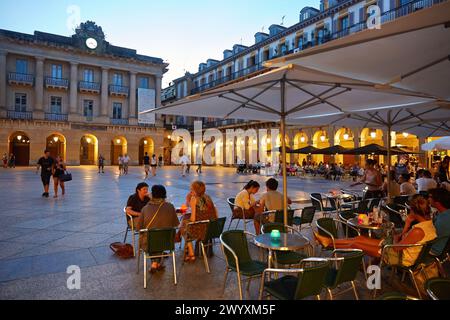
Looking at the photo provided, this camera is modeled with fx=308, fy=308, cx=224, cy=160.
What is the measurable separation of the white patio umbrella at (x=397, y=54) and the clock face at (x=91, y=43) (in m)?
39.7

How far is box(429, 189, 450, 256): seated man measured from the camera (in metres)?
3.71

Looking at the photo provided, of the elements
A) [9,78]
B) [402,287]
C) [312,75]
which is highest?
[9,78]

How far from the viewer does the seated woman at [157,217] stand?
422 cm

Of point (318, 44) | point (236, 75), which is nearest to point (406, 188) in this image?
point (318, 44)

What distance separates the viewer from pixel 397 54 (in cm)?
338

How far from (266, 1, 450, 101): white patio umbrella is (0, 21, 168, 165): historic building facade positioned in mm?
34870

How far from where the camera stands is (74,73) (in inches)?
1433

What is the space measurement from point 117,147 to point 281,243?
3954 cm

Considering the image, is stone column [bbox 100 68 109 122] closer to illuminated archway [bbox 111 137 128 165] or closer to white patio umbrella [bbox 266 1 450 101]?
illuminated archway [bbox 111 137 128 165]

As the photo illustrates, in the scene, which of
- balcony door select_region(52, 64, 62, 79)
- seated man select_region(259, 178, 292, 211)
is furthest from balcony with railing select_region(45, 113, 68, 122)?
seated man select_region(259, 178, 292, 211)

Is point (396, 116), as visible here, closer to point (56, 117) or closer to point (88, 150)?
point (56, 117)

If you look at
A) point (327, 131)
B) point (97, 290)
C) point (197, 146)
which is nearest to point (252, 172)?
point (327, 131)

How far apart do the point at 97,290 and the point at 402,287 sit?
12.1 feet
